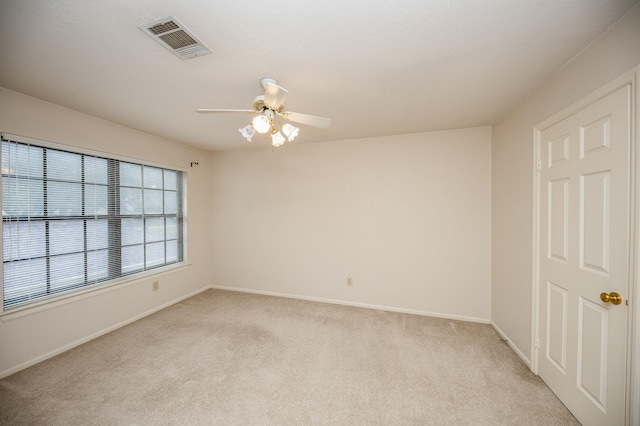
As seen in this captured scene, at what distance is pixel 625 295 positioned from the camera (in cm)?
127

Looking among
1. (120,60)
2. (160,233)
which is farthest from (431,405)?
(160,233)

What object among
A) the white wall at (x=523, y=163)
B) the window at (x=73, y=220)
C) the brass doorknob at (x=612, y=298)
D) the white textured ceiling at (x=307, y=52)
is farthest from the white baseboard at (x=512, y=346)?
the window at (x=73, y=220)

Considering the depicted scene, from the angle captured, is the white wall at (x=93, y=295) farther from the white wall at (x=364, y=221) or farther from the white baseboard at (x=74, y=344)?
the white wall at (x=364, y=221)

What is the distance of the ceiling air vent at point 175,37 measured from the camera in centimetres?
130

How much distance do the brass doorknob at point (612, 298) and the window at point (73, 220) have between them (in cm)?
448

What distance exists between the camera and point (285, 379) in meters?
1.95

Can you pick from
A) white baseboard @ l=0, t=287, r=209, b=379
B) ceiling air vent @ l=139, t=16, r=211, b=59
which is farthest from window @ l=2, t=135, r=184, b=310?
ceiling air vent @ l=139, t=16, r=211, b=59

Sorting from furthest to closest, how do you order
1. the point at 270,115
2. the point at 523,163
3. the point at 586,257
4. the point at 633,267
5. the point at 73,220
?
the point at 73,220 < the point at 523,163 < the point at 270,115 < the point at 586,257 < the point at 633,267

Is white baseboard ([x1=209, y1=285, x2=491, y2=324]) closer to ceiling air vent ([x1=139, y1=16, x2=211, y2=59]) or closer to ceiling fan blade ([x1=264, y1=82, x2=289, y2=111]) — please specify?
ceiling fan blade ([x1=264, y1=82, x2=289, y2=111])

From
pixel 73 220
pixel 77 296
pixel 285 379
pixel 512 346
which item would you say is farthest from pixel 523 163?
pixel 77 296

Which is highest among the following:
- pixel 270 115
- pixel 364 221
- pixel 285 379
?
pixel 270 115

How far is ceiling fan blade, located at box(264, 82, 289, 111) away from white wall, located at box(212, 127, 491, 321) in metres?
1.96

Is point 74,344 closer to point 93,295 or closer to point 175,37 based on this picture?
point 93,295

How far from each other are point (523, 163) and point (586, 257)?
1065 millimetres
